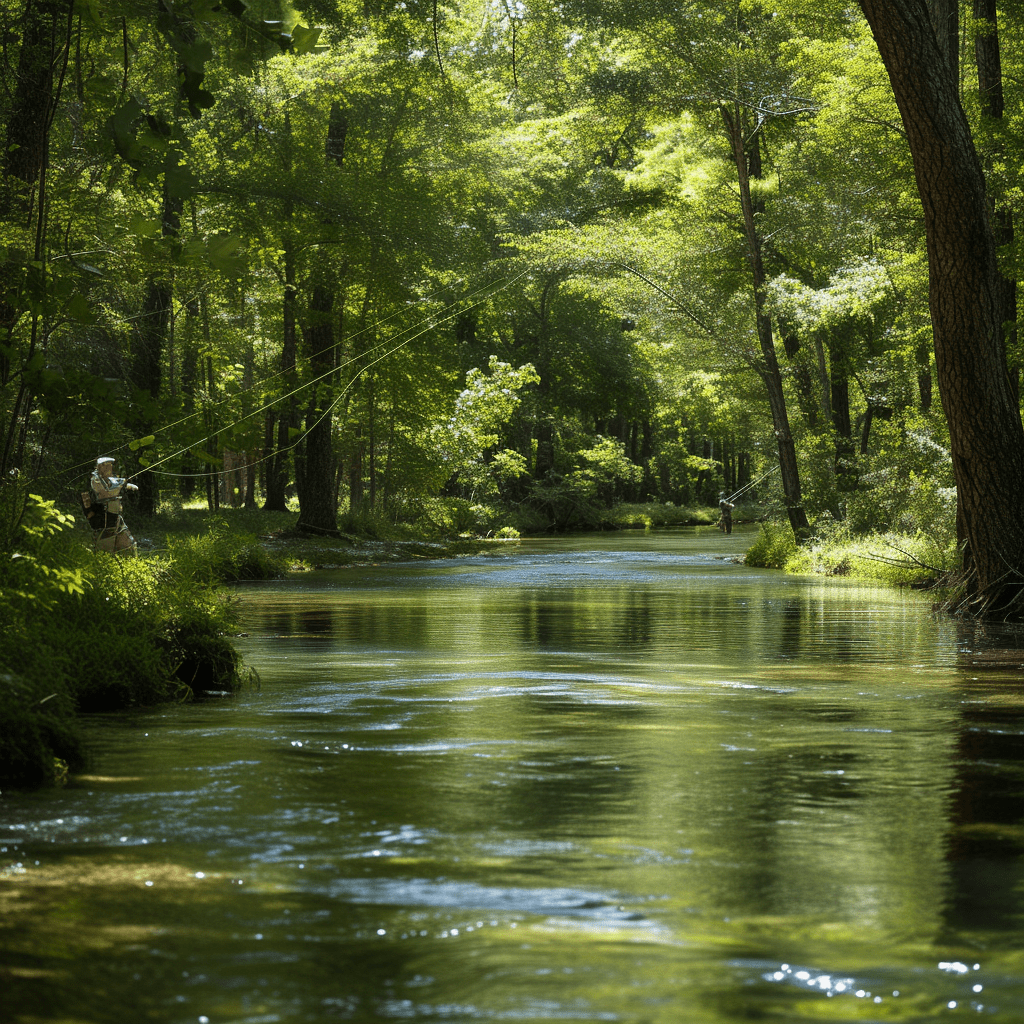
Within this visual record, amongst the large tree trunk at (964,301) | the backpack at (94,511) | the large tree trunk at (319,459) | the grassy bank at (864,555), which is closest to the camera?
the large tree trunk at (964,301)

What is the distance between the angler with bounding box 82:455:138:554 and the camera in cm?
1266

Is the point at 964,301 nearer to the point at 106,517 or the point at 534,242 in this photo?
the point at 106,517

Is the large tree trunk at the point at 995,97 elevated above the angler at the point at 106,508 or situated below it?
above

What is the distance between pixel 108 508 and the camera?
12758 millimetres

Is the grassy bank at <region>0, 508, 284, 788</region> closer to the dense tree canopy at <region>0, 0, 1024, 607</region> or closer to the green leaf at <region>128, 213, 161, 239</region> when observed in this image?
the dense tree canopy at <region>0, 0, 1024, 607</region>

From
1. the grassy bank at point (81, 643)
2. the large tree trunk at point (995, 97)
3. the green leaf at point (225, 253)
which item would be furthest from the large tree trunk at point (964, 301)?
the green leaf at point (225, 253)

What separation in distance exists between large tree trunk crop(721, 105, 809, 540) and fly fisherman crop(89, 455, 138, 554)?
15945mm

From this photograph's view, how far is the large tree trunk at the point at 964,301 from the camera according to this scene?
12391 mm

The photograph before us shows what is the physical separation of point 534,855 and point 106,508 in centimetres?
934

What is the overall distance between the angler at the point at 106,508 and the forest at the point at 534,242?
1.85ft

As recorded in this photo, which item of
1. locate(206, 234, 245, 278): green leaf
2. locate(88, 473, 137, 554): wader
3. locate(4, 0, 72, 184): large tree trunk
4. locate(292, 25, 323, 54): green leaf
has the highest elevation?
locate(4, 0, 72, 184): large tree trunk

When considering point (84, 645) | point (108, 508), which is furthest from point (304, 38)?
point (108, 508)

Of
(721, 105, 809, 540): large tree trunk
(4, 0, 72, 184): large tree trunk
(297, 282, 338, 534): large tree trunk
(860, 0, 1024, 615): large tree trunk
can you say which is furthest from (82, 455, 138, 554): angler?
(297, 282, 338, 534): large tree trunk

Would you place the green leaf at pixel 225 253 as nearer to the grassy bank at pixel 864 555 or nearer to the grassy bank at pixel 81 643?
the grassy bank at pixel 81 643
